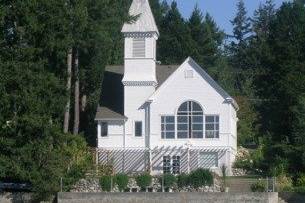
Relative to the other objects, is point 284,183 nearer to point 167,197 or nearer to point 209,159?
point 167,197

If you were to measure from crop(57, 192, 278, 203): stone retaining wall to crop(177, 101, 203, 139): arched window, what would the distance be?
1545cm

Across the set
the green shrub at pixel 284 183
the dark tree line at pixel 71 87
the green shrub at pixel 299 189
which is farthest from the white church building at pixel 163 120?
the green shrub at pixel 299 189

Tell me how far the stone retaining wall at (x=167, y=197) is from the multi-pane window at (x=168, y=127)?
1543 cm

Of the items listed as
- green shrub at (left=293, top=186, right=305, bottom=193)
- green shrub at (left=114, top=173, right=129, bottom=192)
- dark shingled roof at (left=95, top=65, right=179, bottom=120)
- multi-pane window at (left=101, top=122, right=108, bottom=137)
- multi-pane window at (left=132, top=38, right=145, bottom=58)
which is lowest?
green shrub at (left=293, top=186, right=305, bottom=193)

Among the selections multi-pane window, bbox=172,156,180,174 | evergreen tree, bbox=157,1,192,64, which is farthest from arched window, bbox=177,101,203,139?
evergreen tree, bbox=157,1,192,64

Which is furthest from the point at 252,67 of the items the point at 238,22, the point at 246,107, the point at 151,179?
the point at 151,179

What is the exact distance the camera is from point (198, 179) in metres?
58.9

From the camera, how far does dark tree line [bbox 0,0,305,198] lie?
184 feet

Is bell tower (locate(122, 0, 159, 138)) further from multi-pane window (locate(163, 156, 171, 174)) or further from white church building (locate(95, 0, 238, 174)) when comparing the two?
multi-pane window (locate(163, 156, 171, 174))

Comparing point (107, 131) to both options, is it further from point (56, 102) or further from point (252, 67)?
point (252, 67)

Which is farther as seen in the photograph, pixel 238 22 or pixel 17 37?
pixel 238 22

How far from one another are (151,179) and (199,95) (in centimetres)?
1289

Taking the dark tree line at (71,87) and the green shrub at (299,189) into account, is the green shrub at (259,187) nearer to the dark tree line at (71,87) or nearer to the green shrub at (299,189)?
the green shrub at (299,189)

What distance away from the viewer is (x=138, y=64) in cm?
7250
